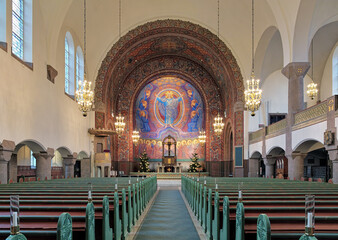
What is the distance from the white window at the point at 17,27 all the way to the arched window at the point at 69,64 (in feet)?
17.6

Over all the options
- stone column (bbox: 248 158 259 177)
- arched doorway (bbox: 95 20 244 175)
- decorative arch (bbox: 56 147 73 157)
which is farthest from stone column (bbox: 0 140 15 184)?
stone column (bbox: 248 158 259 177)

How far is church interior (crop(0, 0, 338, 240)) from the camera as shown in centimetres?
546

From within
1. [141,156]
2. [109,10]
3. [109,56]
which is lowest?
[141,156]

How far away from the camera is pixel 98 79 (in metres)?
22.3

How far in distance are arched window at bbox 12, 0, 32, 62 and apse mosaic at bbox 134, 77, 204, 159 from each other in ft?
58.6

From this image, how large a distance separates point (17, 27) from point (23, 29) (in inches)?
19.2

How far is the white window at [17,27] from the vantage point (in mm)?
12906

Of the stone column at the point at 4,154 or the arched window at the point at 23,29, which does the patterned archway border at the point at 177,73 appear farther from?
the stone column at the point at 4,154

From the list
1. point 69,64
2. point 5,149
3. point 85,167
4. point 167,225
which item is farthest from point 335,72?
point 5,149

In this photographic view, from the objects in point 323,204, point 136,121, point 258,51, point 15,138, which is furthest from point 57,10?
point 136,121

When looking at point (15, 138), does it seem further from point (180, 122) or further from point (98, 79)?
point (180, 122)

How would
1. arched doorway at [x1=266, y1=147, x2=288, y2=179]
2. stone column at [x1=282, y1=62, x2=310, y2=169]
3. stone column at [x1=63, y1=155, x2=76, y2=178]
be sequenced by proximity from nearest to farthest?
stone column at [x1=282, y1=62, x2=310, y2=169]
arched doorway at [x1=266, y1=147, x2=288, y2=179]
stone column at [x1=63, y1=155, x2=76, y2=178]

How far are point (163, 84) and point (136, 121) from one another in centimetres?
454

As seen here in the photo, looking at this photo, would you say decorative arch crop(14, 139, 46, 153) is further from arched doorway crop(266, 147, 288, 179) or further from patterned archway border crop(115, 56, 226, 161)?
patterned archway border crop(115, 56, 226, 161)
